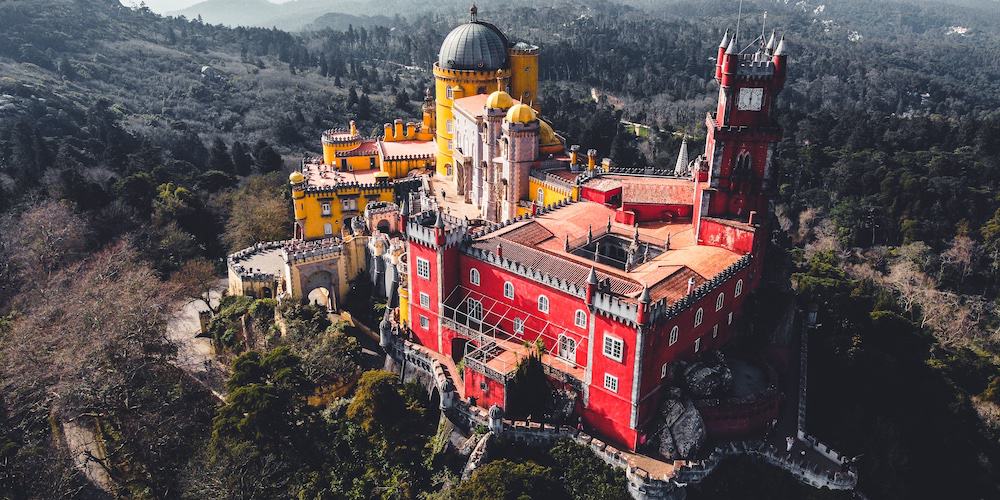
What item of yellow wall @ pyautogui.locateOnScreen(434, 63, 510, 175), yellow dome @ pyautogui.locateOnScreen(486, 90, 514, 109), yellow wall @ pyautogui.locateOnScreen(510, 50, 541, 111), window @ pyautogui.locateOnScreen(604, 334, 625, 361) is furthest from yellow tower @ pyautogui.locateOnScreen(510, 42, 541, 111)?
window @ pyautogui.locateOnScreen(604, 334, 625, 361)

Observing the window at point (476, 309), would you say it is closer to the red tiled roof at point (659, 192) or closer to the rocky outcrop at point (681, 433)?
the rocky outcrop at point (681, 433)

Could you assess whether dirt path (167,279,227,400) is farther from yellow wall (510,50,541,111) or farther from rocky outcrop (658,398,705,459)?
yellow wall (510,50,541,111)

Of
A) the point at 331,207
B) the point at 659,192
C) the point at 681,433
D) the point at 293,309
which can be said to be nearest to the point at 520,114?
the point at 659,192

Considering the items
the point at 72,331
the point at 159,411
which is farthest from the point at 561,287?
the point at 72,331

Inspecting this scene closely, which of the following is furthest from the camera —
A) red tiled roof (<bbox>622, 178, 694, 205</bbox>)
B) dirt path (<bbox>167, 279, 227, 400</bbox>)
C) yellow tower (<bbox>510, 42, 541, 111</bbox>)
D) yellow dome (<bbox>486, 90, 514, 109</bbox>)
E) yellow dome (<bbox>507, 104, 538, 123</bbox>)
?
yellow tower (<bbox>510, 42, 541, 111</bbox>)

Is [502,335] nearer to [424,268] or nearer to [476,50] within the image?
[424,268]

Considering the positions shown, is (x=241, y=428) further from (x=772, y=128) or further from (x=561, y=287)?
(x=772, y=128)
